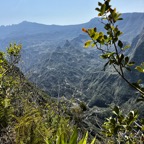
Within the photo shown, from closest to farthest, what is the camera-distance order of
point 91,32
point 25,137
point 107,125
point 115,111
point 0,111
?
1. point 91,32
2. point 115,111
3. point 107,125
4. point 25,137
5. point 0,111

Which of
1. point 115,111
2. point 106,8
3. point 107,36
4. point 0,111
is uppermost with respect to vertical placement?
point 106,8

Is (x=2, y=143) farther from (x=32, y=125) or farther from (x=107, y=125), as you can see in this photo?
(x=107, y=125)

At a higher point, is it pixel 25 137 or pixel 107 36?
pixel 107 36

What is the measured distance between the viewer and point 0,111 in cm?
789

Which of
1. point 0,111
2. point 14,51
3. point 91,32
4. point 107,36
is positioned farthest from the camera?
point 14,51

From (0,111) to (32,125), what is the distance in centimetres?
200

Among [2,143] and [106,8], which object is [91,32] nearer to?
[106,8]

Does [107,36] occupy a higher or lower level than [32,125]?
higher

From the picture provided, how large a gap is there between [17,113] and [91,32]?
6543 mm

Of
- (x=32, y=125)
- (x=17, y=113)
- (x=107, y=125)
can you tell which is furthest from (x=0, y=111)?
(x=107, y=125)

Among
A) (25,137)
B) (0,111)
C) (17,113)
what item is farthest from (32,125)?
(17,113)

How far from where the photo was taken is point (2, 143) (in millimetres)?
6488

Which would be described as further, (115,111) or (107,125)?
(107,125)

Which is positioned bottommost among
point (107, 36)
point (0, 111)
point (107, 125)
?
point (0, 111)
